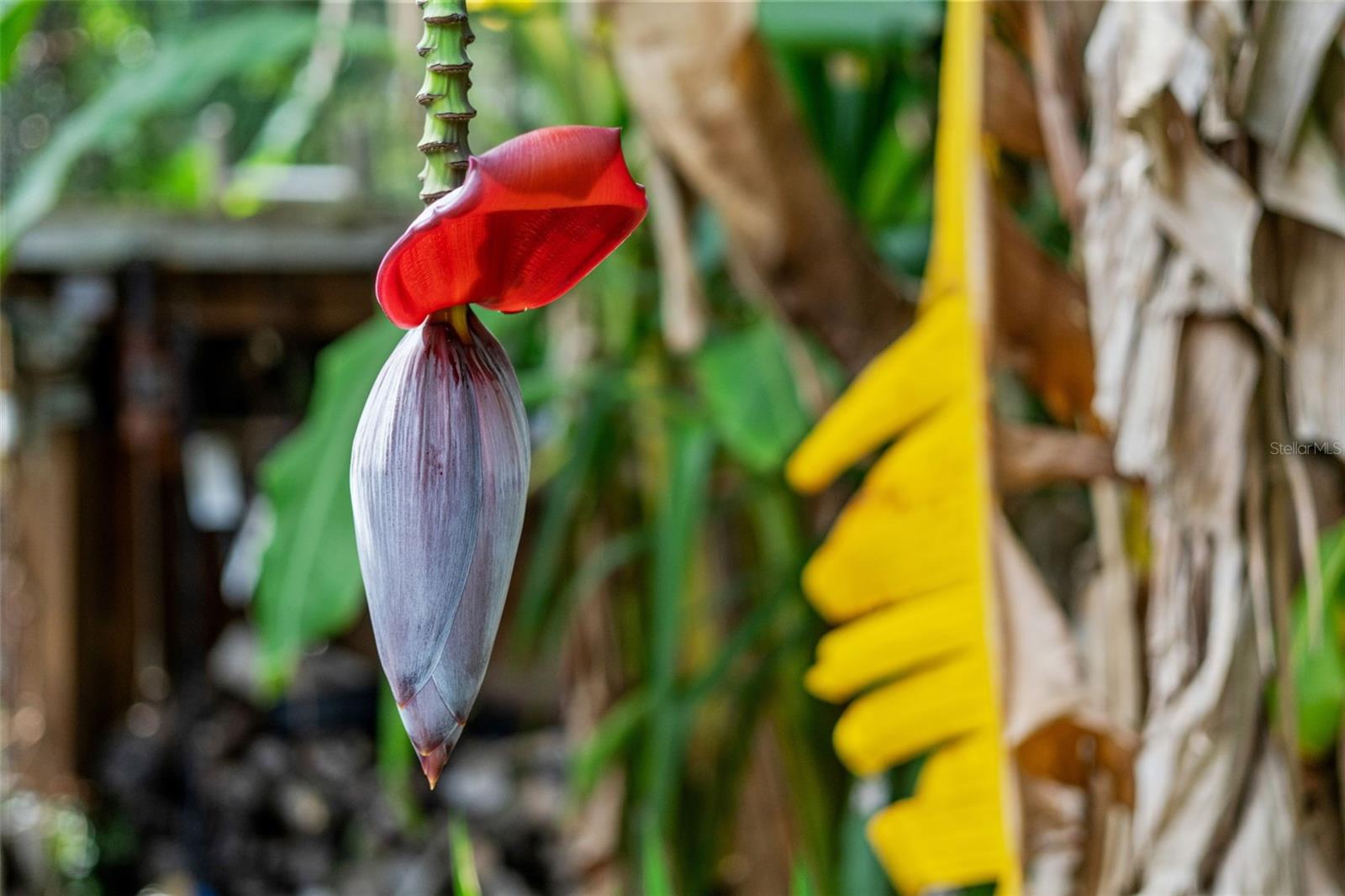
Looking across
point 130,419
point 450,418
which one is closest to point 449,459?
point 450,418

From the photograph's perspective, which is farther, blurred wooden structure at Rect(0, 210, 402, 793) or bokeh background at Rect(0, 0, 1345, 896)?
blurred wooden structure at Rect(0, 210, 402, 793)

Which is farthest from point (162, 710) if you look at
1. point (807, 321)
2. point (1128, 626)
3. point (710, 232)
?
point (1128, 626)

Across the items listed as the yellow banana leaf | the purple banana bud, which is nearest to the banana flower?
the purple banana bud

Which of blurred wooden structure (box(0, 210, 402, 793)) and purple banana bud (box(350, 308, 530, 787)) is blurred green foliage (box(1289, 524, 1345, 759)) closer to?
purple banana bud (box(350, 308, 530, 787))

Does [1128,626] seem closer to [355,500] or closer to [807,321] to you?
[807,321]

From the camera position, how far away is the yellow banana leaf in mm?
604

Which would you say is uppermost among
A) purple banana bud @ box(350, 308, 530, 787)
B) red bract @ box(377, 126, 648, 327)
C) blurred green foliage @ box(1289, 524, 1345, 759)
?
red bract @ box(377, 126, 648, 327)

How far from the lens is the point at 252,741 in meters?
2.47

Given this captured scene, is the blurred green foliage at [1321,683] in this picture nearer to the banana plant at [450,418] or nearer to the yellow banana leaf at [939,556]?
the yellow banana leaf at [939,556]

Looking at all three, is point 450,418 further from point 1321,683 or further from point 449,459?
point 1321,683

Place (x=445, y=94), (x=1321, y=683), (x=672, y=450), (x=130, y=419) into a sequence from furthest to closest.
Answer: (x=130, y=419)
(x=672, y=450)
(x=1321, y=683)
(x=445, y=94)

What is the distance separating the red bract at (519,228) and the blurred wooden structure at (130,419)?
191 cm

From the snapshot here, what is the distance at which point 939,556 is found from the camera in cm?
63

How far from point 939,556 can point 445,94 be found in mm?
459
